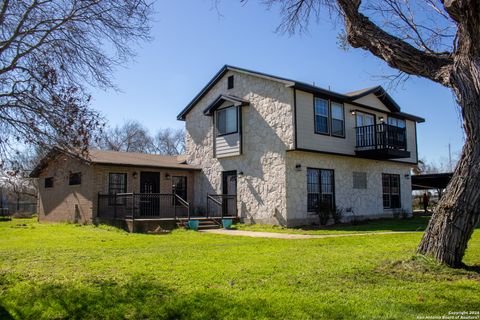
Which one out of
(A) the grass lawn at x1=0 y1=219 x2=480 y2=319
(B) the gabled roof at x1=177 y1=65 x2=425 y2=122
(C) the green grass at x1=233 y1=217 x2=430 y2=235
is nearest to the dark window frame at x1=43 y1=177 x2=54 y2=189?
(B) the gabled roof at x1=177 y1=65 x2=425 y2=122

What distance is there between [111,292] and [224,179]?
45.3ft

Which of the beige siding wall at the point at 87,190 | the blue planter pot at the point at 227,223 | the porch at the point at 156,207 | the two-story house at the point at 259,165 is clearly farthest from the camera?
the beige siding wall at the point at 87,190

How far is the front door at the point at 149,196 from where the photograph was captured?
19266mm

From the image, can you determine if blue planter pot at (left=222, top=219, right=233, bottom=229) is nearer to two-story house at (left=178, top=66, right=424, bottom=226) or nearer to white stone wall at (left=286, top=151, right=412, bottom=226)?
two-story house at (left=178, top=66, right=424, bottom=226)

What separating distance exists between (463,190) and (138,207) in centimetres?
1438

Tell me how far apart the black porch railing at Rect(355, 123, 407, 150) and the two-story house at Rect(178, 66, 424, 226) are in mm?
43

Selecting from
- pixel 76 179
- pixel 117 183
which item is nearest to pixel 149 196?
pixel 117 183

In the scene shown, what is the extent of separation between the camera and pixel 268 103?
57.9ft

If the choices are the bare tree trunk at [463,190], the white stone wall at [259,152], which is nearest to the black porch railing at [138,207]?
the white stone wall at [259,152]

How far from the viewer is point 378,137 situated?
19078mm

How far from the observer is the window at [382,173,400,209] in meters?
21.6

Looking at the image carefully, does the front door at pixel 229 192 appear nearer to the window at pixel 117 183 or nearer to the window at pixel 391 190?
the window at pixel 117 183

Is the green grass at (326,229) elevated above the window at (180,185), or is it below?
below

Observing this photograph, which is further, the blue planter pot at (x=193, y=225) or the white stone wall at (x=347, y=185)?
the white stone wall at (x=347, y=185)
